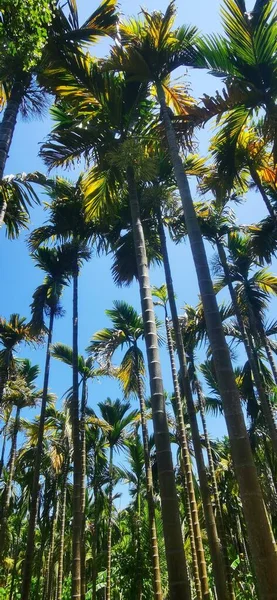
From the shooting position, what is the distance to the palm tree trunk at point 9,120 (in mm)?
6304

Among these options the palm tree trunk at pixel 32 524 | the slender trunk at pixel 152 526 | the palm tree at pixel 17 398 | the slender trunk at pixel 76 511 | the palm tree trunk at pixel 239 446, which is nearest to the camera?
the palm tree trunk at pixel 239 446

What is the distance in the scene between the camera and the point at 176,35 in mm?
7750

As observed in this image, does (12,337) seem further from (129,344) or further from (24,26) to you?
(24,26)

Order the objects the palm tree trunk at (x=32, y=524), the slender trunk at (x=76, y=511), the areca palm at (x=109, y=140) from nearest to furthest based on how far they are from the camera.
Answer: the areca palm at (x=109, y=140), the slender trunk at (x=76, y=511), the palm tree trunk at (x=32, y=524)

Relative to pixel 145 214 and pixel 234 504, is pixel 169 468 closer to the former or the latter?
pixel 145 214

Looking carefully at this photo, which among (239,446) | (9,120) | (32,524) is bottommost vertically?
(239,446)

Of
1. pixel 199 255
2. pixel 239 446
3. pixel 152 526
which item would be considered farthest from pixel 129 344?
pixel 239 446

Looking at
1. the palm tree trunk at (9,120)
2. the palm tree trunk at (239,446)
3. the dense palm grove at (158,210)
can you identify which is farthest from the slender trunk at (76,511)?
the palm tree trunk at (239,446)

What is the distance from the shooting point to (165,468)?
5102mm

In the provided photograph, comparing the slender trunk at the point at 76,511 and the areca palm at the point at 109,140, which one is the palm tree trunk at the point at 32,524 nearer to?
the slender trunk at the point at 76,511

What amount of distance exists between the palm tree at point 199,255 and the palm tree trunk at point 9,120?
1.86m

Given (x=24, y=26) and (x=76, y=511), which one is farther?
(x=76, y=511)

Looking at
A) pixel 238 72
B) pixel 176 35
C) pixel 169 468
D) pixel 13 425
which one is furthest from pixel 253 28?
pixel 13 425

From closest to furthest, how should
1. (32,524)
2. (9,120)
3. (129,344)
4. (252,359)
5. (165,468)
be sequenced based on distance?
(165,468) < (9,120) < (32,524) < (252,359) < (129,344)
